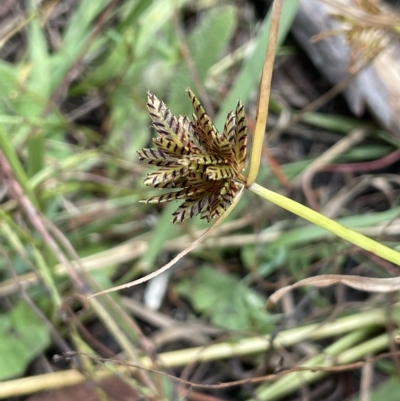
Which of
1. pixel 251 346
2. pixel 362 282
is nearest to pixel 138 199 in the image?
pixel 251 346

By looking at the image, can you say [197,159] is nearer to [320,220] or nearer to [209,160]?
[209,160]

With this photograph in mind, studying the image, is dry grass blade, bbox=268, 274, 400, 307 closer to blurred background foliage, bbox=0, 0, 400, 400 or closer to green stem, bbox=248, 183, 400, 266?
green stem, bbox=248, 183, 400, 266

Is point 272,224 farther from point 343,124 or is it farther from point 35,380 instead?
point 35,380

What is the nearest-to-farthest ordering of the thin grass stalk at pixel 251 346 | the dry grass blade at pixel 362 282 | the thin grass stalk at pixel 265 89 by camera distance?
the thin grass stalk at pixel 265 89, the dry grass blade at pixel 362 282, the thin grass stalk at pixel 251 346

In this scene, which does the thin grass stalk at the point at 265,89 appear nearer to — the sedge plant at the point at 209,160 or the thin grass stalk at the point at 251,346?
the sedge plant at the point at 209,160

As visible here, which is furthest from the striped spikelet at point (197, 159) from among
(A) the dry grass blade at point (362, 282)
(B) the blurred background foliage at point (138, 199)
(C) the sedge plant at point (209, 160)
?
(B) the blurred background foliage at point (138, 199)

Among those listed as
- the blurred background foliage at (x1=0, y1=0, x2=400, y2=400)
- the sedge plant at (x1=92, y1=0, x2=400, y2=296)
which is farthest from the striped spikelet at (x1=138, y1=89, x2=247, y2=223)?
the blurred background foliage at (x1=0, y1=0, x2=400, y2=400)

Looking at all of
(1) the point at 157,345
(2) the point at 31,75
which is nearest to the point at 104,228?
(1) the point at 157,345
